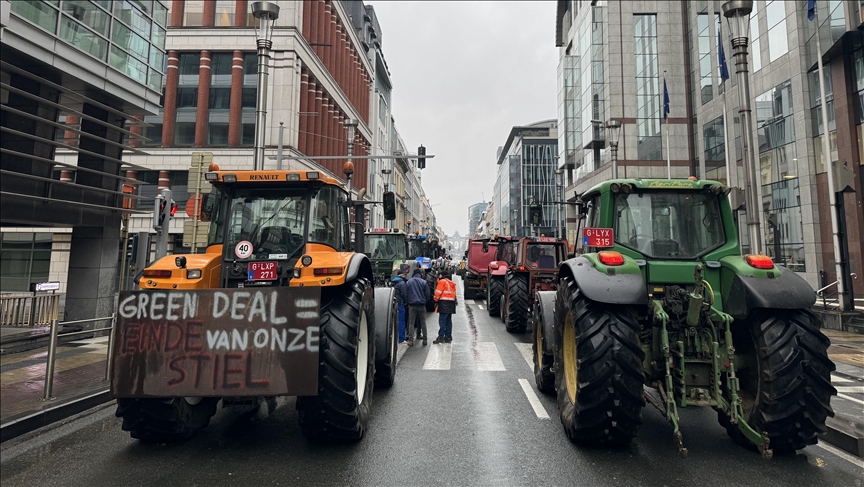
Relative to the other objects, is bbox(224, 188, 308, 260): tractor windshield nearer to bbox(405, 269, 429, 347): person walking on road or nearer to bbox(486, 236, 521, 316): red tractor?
bbox(405, 269, 429, 347): person walking on road

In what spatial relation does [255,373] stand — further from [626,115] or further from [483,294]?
[626,115]

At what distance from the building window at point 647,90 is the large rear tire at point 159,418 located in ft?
117

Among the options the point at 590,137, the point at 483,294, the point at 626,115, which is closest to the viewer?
the point at 483,294

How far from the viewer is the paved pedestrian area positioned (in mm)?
4008

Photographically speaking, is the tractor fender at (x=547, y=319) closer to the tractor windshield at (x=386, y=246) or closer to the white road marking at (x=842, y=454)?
the white road marking at (x=842, y=454)

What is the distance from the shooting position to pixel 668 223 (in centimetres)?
495

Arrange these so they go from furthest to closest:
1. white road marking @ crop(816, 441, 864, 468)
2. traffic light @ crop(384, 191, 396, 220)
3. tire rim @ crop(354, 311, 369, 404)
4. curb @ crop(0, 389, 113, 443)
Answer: traffic light @ crop(384, 191, 396, 220) < tire rim @ crop(354, 311, 369, 404) < curb @ crop(0, 389, 113, 443) < white road marking @ crop(816, 441, 864, 468)

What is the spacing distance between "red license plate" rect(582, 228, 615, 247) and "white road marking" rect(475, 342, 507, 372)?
3901 millimetres

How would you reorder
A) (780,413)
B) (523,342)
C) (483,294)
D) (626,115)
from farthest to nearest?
(626,115), (483,294), (523,342), (780,413)

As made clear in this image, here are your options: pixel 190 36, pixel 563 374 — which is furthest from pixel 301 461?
pixel 190 36

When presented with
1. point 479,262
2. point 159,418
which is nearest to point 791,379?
point 159,418

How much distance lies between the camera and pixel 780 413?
3768 millimetres

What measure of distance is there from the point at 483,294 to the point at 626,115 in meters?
22.1

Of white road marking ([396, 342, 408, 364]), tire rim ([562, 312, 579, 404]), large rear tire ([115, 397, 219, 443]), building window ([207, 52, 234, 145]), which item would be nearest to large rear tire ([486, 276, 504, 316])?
white road marking ([396, 342, 408, 364])
